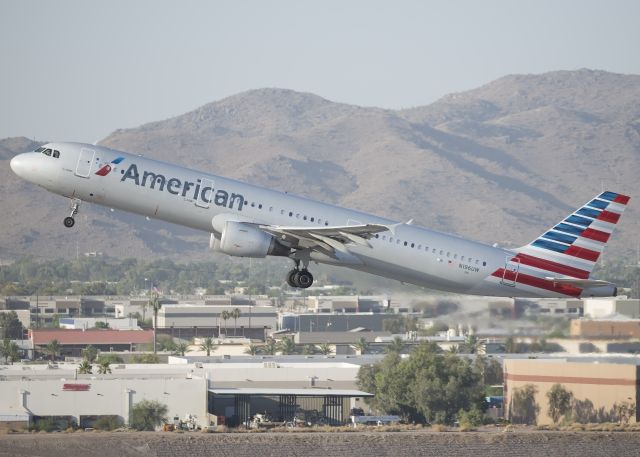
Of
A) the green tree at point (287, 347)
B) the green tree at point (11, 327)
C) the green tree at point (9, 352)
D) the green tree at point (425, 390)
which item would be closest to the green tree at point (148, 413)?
the green tree at point (425, 390)

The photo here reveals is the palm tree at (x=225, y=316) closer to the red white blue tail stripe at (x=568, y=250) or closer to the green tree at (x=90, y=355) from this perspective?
the green tree at (x=90, y=355)

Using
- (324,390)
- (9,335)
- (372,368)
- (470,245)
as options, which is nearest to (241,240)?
(470,245)

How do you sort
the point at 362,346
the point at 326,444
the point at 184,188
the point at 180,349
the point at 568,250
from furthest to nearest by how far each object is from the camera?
the point at 180,349
the point at 362,346
the point at 326,444
the point at 568,250
the point at 184,188

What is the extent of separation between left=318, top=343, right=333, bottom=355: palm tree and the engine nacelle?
84697mm

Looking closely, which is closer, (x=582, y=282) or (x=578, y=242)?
(x=582, y=282)

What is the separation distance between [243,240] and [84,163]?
341 inches

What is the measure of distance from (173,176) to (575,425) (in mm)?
30690


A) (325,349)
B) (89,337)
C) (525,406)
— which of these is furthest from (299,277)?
(89,337)

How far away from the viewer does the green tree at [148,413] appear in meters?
87.3

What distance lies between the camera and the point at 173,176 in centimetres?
6850

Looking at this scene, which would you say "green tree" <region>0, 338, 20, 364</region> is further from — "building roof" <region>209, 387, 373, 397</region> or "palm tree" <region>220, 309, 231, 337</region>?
"building roof" <region>209, 387, 373, 397</region>

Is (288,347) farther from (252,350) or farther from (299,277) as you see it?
(299,277)

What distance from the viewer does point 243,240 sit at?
222 feet

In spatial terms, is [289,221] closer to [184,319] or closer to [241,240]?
[241,240]
